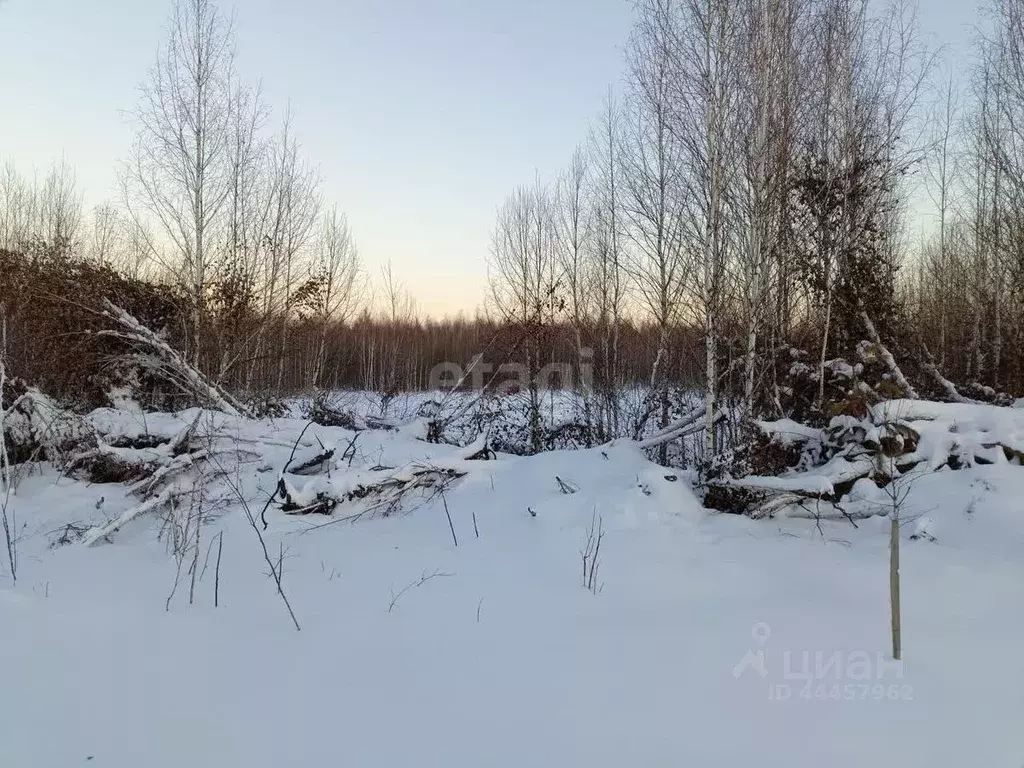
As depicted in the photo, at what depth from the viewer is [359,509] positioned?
576 cm

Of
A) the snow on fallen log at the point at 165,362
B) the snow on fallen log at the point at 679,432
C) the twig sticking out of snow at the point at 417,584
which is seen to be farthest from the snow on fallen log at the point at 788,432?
the snow on fallen log at the point at 165,362

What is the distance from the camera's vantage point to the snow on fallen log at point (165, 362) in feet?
26.3

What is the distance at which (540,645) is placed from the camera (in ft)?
9.98

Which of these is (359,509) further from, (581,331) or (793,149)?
(581,331)

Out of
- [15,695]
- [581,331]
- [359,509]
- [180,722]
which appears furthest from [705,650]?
[581,331]

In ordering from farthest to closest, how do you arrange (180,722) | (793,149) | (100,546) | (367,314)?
(367,314) → (793,149) → (100,546) → (180,722)

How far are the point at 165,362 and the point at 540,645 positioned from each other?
7805 mm

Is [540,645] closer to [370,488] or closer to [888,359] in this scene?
[370,488]

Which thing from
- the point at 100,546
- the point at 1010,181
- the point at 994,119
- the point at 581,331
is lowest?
the point at 100,546

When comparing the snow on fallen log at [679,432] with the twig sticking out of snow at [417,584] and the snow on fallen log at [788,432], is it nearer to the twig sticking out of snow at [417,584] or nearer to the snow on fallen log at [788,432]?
the snow on fallen log at [788,432]

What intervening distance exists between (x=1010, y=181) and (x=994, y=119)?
1713 mm

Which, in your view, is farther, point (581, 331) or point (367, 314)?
point (367, 314)

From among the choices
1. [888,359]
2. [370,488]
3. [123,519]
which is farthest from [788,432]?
[123,519]

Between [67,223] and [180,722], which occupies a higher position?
[67,223]
